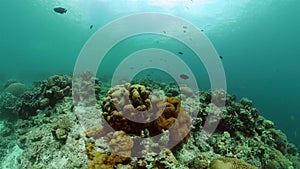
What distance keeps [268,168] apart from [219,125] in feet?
5.76

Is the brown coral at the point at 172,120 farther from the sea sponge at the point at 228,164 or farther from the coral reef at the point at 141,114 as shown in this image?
the sea sponge at the point at 228,164

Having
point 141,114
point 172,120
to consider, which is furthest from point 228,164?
point 141,114

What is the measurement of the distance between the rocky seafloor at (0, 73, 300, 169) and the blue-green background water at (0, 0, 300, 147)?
56.1 feet

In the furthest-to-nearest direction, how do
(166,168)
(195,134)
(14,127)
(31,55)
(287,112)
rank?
(31,55) → (287,112) → (14,127) → (195,134) → (166,168)

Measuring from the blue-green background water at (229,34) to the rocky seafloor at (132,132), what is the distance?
17091 mm

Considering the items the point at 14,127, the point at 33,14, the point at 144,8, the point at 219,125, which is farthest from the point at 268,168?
the point at 33,14

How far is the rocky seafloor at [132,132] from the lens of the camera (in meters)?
5.41

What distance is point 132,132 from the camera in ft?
18.8

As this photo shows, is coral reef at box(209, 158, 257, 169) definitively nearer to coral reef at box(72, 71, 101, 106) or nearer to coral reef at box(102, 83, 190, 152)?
coral reef at box(102, 83, 190, 152)

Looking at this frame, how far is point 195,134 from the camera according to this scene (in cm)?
702

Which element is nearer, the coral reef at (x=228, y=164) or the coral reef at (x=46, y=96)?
the coral reef at (x=228, y=164)

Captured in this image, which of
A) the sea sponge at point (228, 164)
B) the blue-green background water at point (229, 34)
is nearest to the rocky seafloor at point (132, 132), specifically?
the sea sponge at point (228, 164)

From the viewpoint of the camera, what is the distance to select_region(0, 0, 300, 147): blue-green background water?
36.6 metres

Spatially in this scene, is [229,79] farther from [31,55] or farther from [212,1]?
[31,55]
